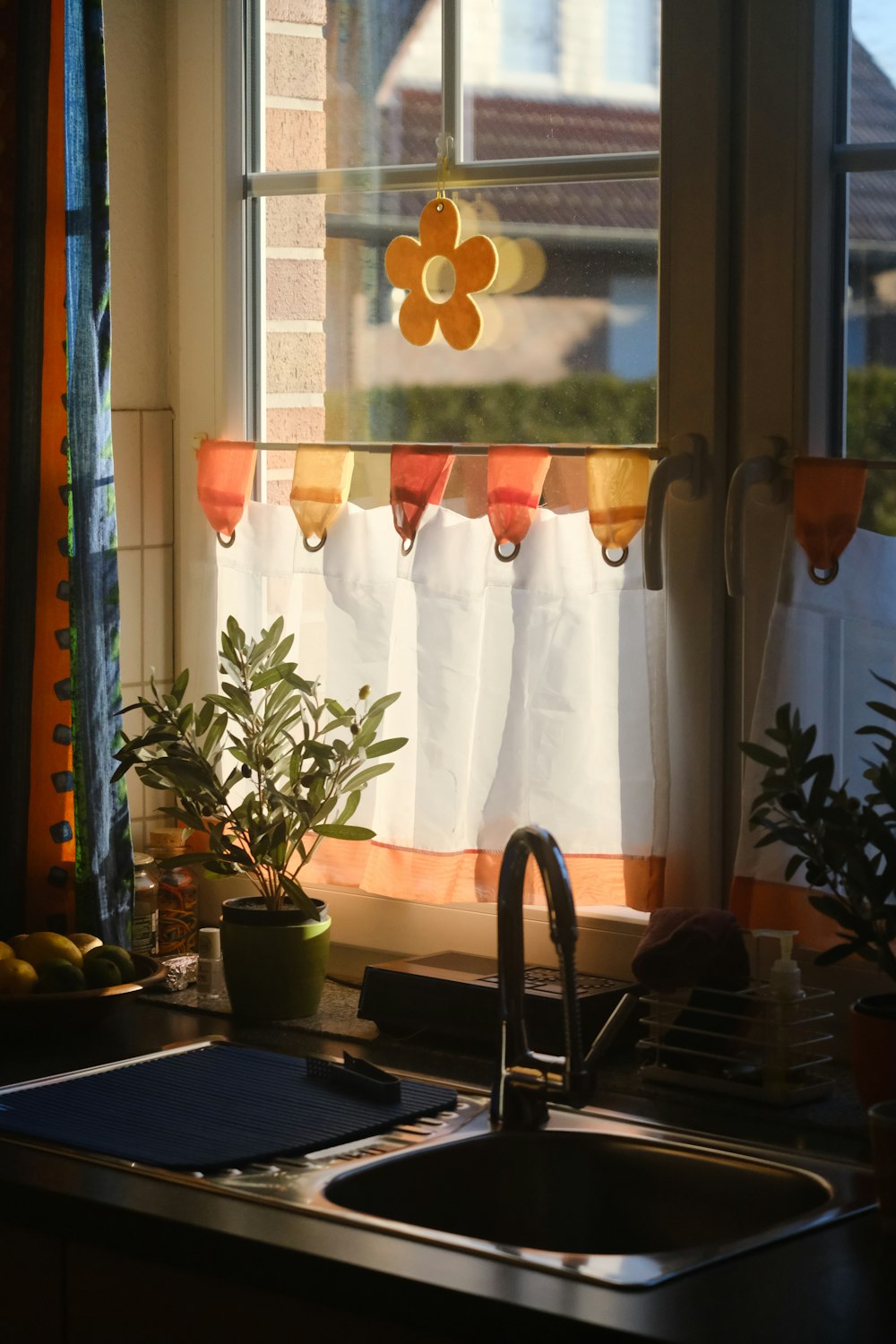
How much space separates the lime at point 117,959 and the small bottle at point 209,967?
115 millimetres

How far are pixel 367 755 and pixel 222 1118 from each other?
0.55 meters

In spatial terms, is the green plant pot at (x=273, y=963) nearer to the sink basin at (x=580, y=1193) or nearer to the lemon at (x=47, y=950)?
the lemon at (x=47, y=950)

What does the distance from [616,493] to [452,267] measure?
37 centimetres

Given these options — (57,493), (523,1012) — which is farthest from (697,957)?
(57,493)

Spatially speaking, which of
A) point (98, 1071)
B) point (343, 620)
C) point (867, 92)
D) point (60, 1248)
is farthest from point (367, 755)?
point (867, 92)

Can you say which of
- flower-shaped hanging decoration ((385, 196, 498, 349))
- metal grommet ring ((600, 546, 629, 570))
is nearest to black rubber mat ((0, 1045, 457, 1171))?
metal grommet ring ((600, 546, 629, 570))

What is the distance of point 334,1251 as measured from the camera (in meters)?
1.38

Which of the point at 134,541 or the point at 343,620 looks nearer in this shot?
the point at 343,620

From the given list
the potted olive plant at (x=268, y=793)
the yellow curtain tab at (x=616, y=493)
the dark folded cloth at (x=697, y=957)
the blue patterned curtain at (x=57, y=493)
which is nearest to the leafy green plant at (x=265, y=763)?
the potted olive plant at (x=268, y=793)

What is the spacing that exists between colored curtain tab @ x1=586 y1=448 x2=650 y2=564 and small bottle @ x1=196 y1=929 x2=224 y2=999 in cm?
67

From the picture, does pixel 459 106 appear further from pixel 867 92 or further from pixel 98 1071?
pixel 98 1071

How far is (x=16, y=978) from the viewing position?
81.0 inches

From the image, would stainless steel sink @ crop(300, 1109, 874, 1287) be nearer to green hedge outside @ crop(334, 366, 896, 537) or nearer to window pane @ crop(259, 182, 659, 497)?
green hedge outside @ crop(334, 366, 896, 537)

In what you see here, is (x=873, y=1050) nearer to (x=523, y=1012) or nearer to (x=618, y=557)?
(x=523, y=1012)
